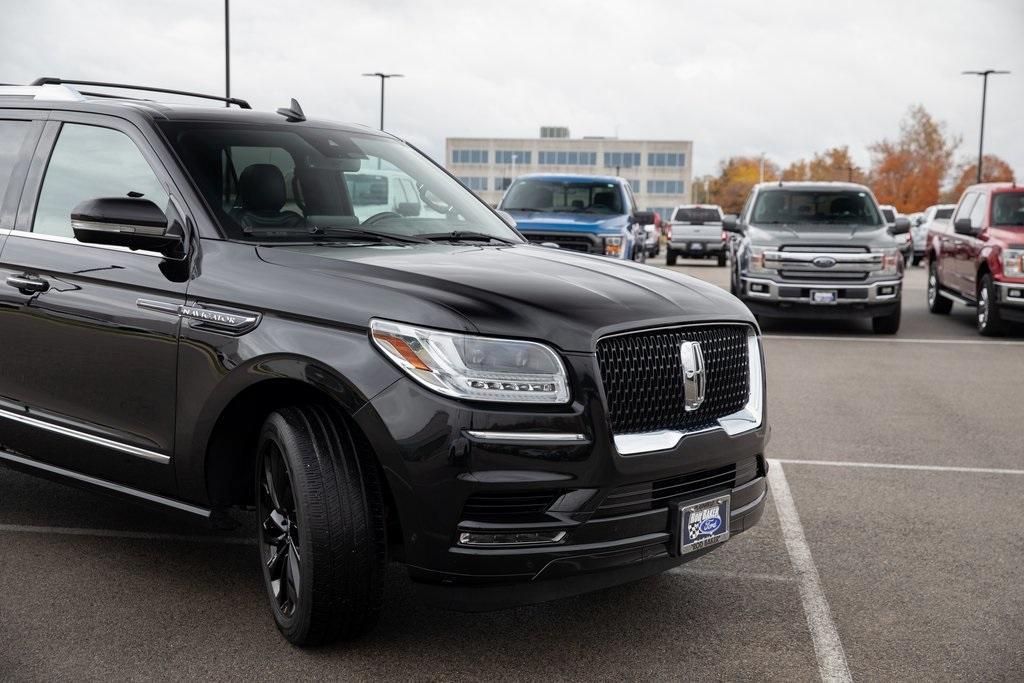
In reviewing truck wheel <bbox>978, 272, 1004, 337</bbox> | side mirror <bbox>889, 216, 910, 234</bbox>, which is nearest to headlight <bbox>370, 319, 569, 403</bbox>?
side mirror <bbox>889, 216, 910, 234</bbox>

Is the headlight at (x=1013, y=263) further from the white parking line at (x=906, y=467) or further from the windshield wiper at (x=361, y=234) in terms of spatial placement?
the windshield wiper at (x=361, y=234)

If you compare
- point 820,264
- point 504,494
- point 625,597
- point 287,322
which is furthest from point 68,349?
point 820,264

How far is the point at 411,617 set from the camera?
4.34 meters

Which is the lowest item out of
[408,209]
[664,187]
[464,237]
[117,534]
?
[117,534]

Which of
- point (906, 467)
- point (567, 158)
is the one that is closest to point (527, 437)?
point (906, 467)

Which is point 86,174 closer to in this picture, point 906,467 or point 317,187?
point 317,187

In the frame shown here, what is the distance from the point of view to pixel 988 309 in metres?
14.5

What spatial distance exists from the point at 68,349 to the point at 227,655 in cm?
145

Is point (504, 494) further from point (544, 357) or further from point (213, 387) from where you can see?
point (213, 387)

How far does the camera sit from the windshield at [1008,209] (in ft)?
48.7

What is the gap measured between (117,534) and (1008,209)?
41.9 feet

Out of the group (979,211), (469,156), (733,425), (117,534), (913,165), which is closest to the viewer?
(733,425)

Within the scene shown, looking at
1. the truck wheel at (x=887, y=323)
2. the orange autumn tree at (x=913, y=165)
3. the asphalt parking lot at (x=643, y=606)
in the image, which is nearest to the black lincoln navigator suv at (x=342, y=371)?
the asphalt parking lot at (x=643, y=606)

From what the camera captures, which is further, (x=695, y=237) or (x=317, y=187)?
(x=695, y=237)
